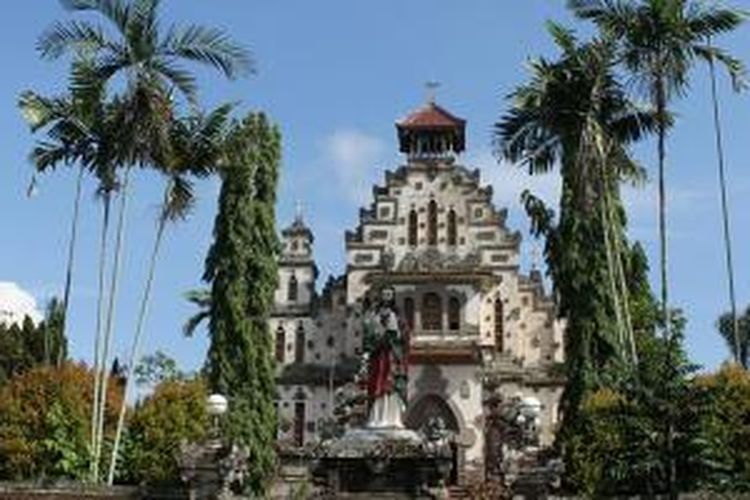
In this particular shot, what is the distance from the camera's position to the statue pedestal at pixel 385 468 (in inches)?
867

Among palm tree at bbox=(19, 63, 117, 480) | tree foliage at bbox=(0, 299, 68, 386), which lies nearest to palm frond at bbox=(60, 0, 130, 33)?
palm tree at bbox=(19, 63, 117, 480)

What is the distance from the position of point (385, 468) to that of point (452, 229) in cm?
3552

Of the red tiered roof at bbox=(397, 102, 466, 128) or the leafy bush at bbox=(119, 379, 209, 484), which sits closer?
the leafy bush at bbox=(119, 379, 209, 484)

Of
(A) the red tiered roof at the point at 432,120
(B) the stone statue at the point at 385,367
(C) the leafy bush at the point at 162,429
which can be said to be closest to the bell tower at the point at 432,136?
(A) the red tiered roof at the point at 432,120

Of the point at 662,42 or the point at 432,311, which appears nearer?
the point at 662,42

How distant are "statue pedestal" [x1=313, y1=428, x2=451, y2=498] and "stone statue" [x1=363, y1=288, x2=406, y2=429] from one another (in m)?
1.03

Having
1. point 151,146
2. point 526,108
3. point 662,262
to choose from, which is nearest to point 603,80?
point 526,108

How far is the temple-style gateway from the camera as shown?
52.2m

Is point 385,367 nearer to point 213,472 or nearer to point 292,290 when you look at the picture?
point 213,472

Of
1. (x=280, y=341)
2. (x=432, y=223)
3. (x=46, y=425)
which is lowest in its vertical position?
A: (x=46, y=425)

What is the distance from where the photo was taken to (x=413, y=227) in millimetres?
57219

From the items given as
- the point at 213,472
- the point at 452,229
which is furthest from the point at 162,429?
the point at 452,229

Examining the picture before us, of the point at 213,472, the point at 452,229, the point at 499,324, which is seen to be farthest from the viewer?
the point at 452,229

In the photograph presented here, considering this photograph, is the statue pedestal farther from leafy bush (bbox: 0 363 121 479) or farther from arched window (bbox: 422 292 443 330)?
arched window (bbox: 422 292 443 330)
